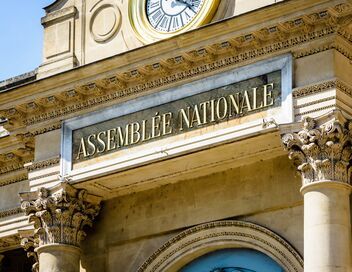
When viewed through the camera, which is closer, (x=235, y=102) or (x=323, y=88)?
(x=323, y=88)

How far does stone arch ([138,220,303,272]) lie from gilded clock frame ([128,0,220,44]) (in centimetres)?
415

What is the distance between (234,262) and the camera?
30.3 metres

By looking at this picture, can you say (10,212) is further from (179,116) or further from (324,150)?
(324,150)

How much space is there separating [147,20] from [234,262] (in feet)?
18.3

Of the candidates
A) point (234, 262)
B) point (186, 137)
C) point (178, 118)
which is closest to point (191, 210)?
point (234, 262)

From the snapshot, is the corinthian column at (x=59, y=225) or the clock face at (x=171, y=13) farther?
the corinthian column at (x=59, y=225)

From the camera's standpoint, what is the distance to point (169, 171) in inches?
1208

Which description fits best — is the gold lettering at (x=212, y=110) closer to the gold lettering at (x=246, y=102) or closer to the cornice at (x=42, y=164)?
the gold lettering at (x=246, y=102)

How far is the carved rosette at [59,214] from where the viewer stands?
3120 cm

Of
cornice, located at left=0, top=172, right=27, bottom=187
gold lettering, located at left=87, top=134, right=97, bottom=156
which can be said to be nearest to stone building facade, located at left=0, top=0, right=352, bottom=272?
gold lettering, located at left=87, top=134, right=97, bottom=156

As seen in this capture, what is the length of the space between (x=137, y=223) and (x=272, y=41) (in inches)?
217

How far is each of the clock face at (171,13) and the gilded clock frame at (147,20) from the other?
0.09 m

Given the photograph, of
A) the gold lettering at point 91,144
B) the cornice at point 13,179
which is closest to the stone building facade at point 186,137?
the gold lettering at point 91,144

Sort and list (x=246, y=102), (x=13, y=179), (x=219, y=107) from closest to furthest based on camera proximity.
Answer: (x=246, y=102), (x=219, y=107), (x=13, y=179)
